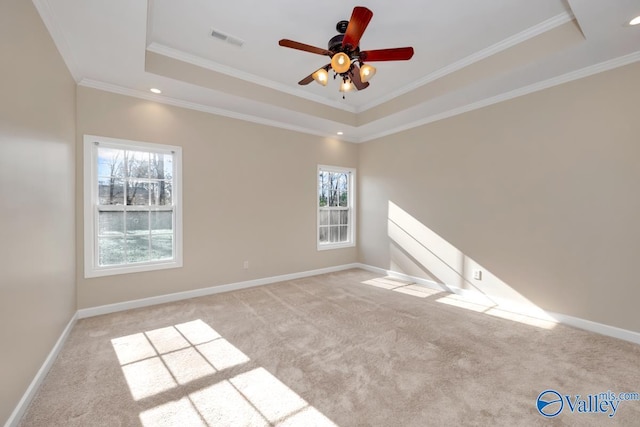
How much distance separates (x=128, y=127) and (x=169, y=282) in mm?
2088

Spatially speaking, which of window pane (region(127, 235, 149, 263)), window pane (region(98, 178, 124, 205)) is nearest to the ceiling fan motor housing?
window pane (region(98, 178, 124, 205))

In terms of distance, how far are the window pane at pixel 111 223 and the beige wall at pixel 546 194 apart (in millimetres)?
4319

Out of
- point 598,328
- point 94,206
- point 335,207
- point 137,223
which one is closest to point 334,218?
point 335,207

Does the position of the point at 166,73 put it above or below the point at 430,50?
below

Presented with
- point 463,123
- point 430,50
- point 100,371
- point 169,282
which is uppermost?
point 430,50

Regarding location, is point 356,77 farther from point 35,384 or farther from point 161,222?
point 35,384

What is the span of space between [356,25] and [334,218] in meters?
3.84

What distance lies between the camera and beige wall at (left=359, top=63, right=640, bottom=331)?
8.77 feet

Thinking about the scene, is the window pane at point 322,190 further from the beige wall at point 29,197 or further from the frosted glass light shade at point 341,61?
the beige wall at point 29,197

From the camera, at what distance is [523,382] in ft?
6.56

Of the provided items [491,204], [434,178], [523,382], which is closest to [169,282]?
[523,382]

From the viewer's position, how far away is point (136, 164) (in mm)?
3498

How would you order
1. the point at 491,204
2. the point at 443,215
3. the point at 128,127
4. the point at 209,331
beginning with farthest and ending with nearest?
the point at 443,215 → the point at 491,204 → the point at 128,127 → the point at 209,331

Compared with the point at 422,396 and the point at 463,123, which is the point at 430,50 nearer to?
the point at 463,123
